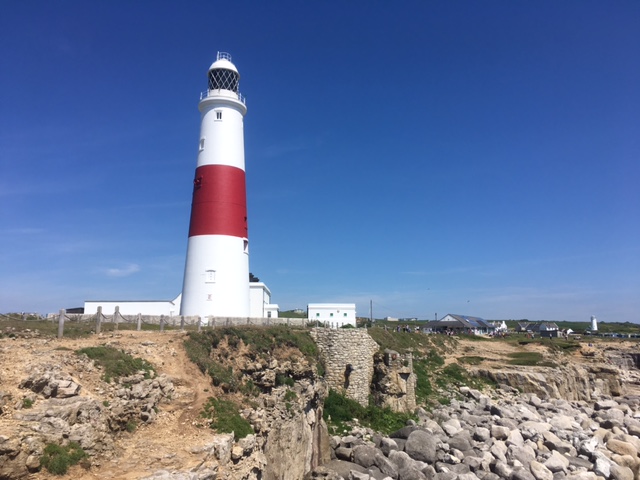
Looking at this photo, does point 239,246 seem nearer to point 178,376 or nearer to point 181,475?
point 178,376

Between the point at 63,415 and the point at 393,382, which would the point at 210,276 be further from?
the point at 63,415

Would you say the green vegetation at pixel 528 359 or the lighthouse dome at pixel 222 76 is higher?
the lighthouse dome at pixel 222 76

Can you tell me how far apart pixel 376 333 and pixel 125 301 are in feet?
65.4

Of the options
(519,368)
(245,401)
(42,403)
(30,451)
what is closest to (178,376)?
(245,401)

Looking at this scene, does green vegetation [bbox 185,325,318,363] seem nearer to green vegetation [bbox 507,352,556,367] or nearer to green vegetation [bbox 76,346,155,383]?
green vegetation [bbox 76,346,155,383]

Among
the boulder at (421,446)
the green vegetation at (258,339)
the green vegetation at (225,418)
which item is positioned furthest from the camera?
the boulder at (421,446)

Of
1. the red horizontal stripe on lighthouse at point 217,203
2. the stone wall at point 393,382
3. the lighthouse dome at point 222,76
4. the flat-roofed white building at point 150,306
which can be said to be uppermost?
the lighthouse dome at point 222,76

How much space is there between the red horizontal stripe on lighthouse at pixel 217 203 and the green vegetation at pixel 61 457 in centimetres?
1718

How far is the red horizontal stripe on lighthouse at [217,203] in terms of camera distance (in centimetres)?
2808

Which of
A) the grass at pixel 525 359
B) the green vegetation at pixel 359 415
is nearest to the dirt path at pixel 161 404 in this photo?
the green vegetation at pixel 359 415

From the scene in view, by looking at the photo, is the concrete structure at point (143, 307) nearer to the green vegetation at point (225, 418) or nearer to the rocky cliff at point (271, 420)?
the rocky cliff at point (271, 420)

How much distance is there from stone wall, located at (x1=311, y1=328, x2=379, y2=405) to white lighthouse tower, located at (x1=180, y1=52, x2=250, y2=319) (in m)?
5.64

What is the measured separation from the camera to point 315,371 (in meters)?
25.1

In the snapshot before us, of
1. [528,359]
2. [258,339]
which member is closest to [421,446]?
[258,339]
